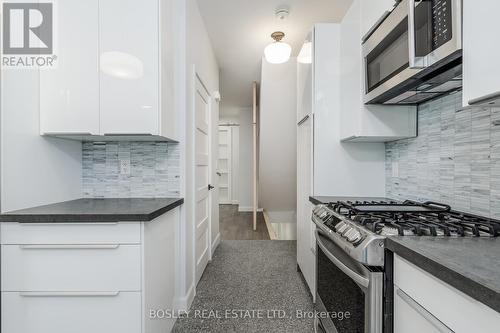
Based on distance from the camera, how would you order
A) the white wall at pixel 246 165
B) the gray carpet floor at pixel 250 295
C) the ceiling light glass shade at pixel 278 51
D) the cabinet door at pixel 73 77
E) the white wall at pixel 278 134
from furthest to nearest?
the white wall at pixel 246 165, the white wall at pixel 278 134, the ceiling light glass shade at pixel 278 51, the gray carpet floor at pixel 250 295, the cabinet door at pixel 73 77

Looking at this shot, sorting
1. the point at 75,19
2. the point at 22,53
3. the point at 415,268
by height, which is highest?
the point at 75,19

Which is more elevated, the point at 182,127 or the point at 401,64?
the point at 401,64

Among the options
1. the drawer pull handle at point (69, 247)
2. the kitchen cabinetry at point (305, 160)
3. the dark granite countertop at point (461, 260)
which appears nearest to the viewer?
the dark granite countertop at point (461, 260)

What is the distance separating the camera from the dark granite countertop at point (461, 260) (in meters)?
0.54

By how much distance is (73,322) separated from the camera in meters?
1.27

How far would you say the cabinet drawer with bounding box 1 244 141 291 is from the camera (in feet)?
4.15

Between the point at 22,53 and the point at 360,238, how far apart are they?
2123 millimetres

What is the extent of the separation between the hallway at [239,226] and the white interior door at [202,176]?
1.16 m

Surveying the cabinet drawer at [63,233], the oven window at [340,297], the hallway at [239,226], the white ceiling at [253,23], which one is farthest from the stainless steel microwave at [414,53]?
the hallway at [239,226]

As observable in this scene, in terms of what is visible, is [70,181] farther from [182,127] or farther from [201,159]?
[201,159]

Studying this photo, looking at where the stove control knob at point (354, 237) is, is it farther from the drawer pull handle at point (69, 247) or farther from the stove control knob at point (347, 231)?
the drawer pull handle at point (69, 247)

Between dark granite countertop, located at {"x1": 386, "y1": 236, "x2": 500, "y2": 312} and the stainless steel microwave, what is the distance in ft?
2.12

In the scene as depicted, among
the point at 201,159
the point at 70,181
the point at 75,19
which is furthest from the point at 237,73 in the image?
the point at 70,181

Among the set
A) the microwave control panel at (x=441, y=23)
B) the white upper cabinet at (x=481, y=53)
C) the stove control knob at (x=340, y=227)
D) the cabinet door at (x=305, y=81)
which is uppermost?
the cabinet door at (x=305, y=81)
